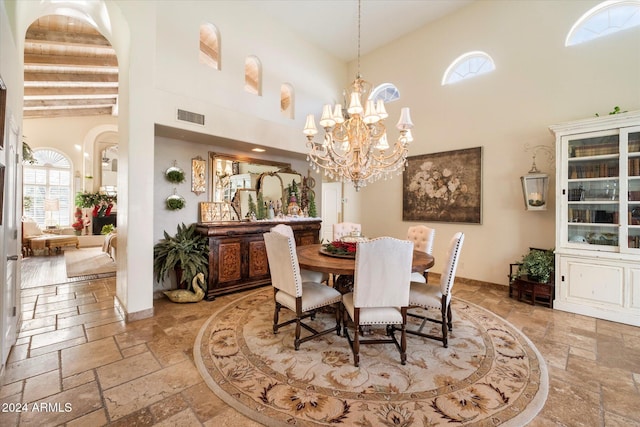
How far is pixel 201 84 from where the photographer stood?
376 cm

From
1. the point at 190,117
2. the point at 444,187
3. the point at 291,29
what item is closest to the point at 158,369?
the point at 190,117

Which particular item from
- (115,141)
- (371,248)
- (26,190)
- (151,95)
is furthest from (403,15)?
(26,190)

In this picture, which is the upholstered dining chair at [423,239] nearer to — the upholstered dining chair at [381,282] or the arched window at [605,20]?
the upholstered dining chair at [381,282]

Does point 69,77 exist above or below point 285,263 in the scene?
above

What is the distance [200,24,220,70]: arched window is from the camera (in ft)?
13.2

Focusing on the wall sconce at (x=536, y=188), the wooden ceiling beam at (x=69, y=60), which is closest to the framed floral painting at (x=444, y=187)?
the wall sconce at (x=536, y=188)

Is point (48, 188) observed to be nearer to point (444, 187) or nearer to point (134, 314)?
point (134, 314)

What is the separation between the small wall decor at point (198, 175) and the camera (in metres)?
4.18

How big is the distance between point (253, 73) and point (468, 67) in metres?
4.00

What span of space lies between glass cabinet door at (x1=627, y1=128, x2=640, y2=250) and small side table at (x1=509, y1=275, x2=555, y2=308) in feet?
3.15

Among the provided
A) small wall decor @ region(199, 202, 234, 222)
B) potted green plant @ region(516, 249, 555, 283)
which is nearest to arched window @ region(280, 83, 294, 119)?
small wall decor @ region(199, 202, 234, 222)

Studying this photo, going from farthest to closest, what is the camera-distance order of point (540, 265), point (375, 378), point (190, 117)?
point (540, 265) → point (190, 117) → point (375, 378)

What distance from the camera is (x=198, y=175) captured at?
423 cm

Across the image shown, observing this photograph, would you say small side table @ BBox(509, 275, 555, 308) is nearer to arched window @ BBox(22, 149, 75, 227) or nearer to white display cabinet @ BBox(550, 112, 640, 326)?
white display cabinet @ BBox(550, 112, 640, 326)
